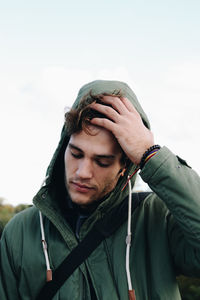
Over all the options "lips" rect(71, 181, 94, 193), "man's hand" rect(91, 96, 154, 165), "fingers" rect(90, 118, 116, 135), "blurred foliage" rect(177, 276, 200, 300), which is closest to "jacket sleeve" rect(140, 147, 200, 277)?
"man's hand" rect(91, 96, 154, 165)

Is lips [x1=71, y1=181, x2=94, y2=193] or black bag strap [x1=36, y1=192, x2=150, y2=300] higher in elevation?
lips [x1=71, y1=181, x2=94, y2=193]

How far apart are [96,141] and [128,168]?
446 mm

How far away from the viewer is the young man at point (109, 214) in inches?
93.9

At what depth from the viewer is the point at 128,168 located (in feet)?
9.94

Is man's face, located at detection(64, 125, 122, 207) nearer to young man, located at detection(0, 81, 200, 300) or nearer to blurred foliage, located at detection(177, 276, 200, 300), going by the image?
young man, located at detection(0, 81, 200, 300)

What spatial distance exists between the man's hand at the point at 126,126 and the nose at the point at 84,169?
0.30 m

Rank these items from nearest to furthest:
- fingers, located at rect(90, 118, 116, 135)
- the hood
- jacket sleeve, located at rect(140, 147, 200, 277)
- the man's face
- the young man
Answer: jacket sleeve, located at rect(140, 147, 200, 277) < the young man < fingers, located at rect(90, 118, 116, 135) < the man's face < the hood

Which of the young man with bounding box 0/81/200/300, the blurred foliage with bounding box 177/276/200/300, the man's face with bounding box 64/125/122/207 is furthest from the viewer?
the blurred foliage with bounding box 177/276/200/300

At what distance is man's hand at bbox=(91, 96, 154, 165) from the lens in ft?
8.29

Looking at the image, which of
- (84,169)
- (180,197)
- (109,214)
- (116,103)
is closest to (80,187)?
(84,169)

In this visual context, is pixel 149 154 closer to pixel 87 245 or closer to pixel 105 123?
pixel 105 123

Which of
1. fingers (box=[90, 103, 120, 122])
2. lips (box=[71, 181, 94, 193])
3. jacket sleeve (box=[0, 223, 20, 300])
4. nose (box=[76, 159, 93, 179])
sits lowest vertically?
jacket sleeve (box=[0, 223, 20, 300])

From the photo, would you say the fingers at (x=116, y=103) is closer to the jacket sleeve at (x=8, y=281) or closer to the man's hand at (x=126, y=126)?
the man's hand at (x=126, y=126)

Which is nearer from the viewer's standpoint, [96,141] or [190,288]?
[96,141]
